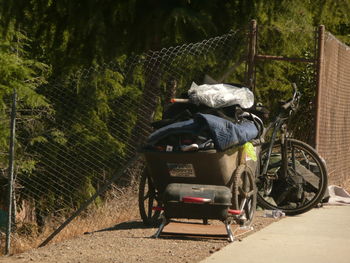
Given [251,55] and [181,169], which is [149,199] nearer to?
[181,169]

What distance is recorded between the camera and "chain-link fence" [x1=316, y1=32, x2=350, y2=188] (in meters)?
11.2

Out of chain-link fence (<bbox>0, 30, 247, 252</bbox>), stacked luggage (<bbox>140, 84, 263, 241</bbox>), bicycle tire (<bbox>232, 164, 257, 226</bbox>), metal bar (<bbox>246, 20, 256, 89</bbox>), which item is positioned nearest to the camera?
stacked luggage (<bbox>140, 84, 263, 241</bbox>)

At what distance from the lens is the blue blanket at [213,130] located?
8102 millimetres

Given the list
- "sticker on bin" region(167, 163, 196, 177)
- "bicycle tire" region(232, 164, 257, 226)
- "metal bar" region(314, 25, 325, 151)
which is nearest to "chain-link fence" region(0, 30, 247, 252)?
"metal bar" region(314, 25, 325, 151)

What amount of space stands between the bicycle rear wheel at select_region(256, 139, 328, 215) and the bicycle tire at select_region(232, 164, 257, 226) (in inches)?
35.6

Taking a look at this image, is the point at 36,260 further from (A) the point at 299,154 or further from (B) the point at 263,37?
(B) the point at 263,37

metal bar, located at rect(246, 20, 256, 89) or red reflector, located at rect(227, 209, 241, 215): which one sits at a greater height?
metal bar, located at rect(246, 20, 256, 89)

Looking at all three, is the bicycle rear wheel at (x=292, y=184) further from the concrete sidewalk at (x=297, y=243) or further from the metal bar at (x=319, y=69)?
the metal bar at (x=319, y=69)

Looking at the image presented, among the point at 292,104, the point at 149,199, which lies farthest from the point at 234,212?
the point at 292,104

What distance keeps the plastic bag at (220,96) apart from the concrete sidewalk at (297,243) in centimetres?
125

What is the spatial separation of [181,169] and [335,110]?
4677mm

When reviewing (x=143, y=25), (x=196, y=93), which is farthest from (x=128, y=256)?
(x=143, y=25)

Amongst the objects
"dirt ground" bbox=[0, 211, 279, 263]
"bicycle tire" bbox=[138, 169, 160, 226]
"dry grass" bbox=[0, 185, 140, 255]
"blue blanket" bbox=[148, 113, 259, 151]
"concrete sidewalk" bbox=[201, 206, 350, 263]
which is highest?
"blue blanket" bbox=[148, 113, 259, 151]

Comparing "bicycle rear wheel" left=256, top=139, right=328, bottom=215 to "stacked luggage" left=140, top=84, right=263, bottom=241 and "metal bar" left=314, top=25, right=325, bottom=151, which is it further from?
"stacked luggage" left=140, top=84, right=263, bottom=241
